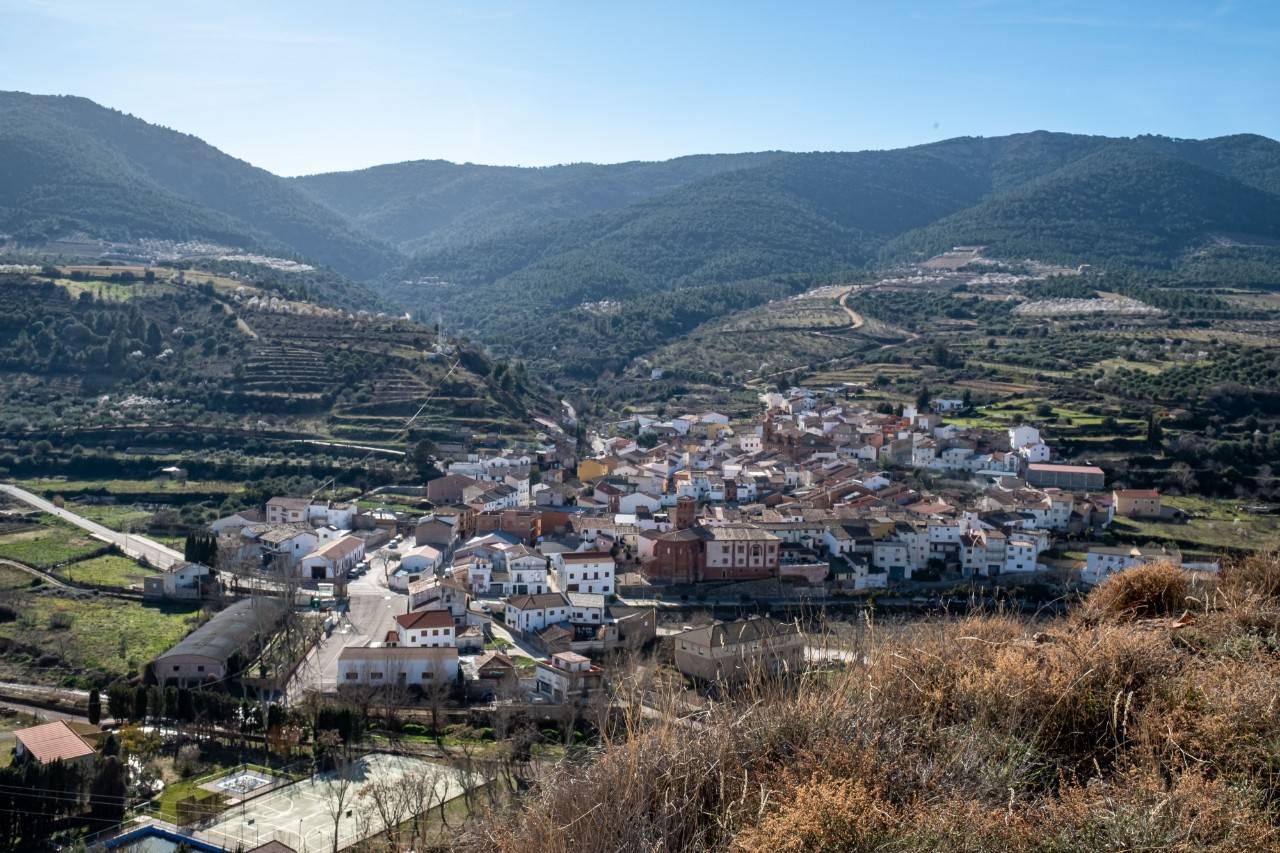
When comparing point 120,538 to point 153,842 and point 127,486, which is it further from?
point 153,842

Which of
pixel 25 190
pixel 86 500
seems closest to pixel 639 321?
pixel 86 500

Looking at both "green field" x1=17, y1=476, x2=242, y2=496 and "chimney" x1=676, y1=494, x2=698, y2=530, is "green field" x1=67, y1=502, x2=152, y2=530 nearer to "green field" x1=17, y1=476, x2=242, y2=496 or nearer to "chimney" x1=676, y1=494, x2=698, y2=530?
"green field" x1=17, y1=476, x2=242, y2=496

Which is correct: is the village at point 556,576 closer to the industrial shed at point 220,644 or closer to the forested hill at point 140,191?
the industrial shed at point 220,644

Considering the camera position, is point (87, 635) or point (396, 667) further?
point (87, 635)

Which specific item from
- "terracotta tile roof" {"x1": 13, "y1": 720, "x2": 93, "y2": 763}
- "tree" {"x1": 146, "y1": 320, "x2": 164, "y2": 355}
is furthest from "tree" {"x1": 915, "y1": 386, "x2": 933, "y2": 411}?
"terracotta tile roof" {"x1": 13, "y1": 720, "x2": 93, "y2": 763}

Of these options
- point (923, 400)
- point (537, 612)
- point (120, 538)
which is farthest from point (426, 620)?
point (923, 400)

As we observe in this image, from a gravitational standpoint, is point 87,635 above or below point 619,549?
below

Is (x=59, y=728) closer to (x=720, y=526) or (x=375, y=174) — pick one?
(x=720, y=526)
